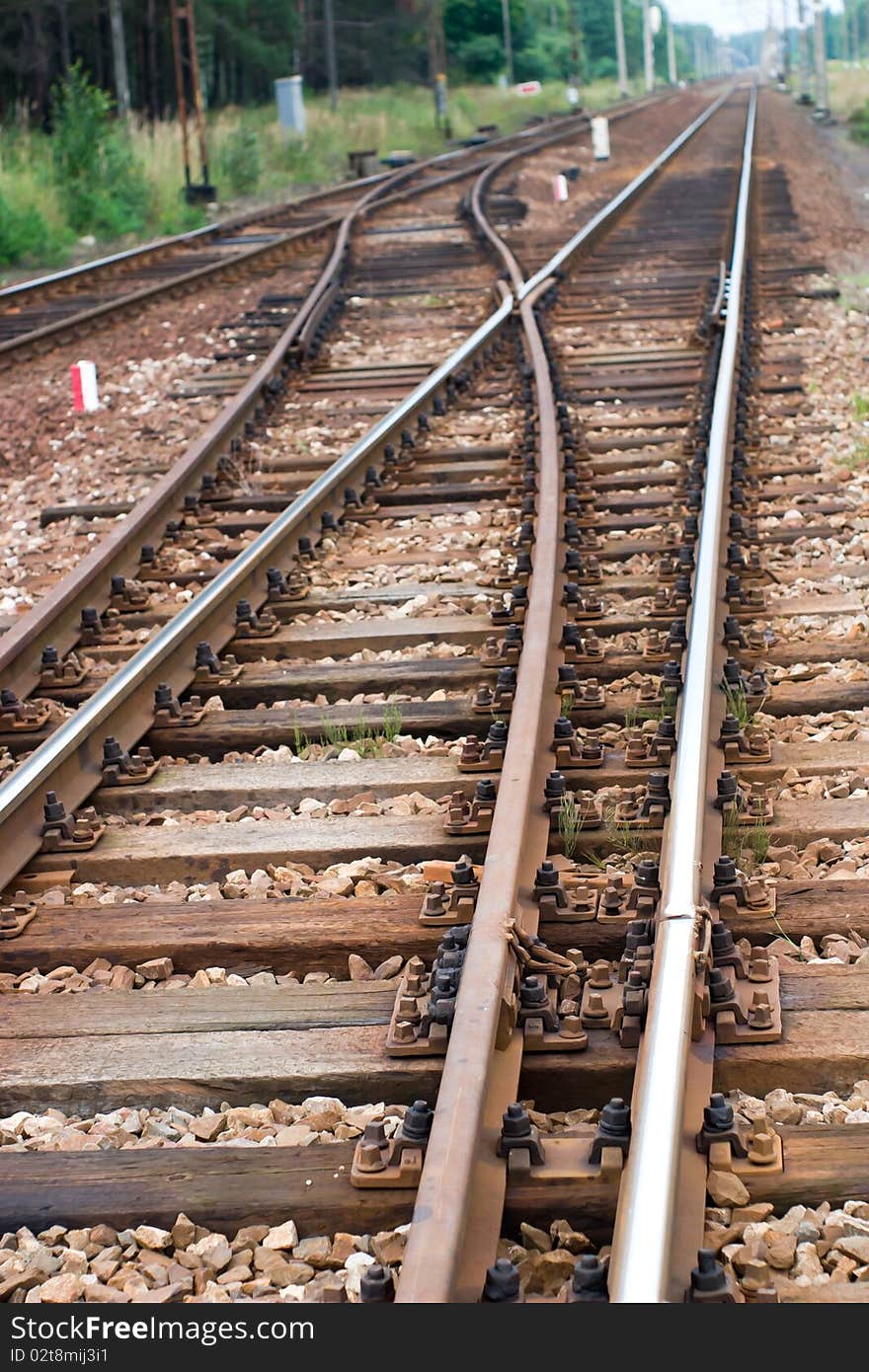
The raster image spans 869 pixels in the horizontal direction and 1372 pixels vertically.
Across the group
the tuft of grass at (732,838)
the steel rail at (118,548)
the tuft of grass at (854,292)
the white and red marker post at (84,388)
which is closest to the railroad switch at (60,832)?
the steel rail at (118,548)

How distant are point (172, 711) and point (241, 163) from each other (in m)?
25.2

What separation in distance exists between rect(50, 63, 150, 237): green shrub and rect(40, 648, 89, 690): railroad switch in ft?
58.7

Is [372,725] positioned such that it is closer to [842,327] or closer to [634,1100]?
[634,1100]

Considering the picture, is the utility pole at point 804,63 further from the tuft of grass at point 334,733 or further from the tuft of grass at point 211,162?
the tuft of grass at point 334,733

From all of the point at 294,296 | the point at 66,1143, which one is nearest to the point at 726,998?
the point at 66,1143

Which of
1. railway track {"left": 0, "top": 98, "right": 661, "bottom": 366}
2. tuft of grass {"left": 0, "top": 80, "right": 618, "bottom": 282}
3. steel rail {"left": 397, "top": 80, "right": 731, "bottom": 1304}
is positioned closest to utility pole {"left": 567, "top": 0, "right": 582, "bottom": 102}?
tuft of grass {"left": 0, "top": 80, "right": 618, "bottom": 282}

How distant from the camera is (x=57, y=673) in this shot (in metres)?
5.34

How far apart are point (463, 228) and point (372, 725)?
15.2m

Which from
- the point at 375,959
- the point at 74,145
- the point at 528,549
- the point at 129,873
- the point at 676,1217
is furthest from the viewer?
the point at 74,145

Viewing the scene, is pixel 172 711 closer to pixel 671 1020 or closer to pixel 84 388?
pixel 671 1020

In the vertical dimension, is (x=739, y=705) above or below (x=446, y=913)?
above

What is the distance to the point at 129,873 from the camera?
4.04 meters

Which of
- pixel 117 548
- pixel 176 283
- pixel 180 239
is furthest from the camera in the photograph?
pixel 180 239

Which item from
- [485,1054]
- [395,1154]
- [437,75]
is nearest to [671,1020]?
[485,1054]
